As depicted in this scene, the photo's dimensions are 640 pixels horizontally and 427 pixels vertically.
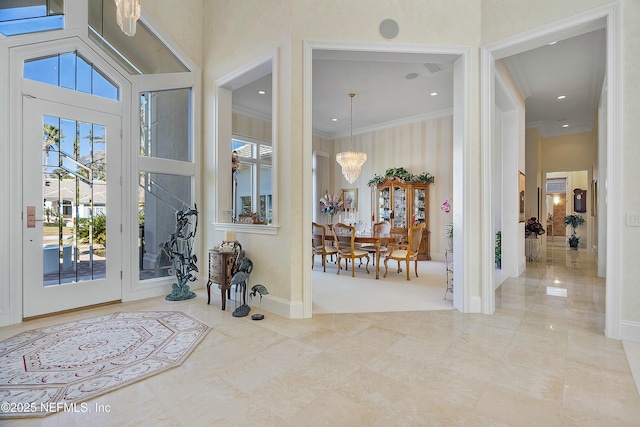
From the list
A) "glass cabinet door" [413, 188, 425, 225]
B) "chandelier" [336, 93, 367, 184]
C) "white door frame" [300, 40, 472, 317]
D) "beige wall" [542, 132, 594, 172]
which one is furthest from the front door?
"beige wall" [542, 132, 594, 172]

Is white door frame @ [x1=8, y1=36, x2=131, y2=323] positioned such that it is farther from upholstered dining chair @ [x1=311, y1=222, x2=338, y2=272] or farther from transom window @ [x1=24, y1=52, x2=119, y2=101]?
upholstered dining chair @ [x1=311, y1=222, x2=338, y2=272]

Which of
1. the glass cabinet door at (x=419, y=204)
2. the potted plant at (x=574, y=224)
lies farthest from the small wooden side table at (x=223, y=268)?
the potted plant at (x=574, y=224)

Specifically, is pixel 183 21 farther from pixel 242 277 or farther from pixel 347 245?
pixel 347 245

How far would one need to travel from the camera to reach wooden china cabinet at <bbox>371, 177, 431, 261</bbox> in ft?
25.0

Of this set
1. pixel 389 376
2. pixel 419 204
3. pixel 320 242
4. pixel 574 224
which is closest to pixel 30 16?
pixel 320 242

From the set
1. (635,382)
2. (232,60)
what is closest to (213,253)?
(232,60)

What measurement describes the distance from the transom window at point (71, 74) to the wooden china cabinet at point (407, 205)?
606cm

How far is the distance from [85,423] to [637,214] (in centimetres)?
428

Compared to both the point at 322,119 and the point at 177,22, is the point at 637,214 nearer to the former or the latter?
the point at 177,22

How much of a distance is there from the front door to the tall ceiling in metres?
2.81

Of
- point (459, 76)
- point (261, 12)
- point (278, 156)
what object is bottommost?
point (278, 156)

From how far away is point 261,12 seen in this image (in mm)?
3652

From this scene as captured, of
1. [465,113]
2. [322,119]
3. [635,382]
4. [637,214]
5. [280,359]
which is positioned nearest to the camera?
[635,382]

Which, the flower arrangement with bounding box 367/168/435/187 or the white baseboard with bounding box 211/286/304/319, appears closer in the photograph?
the white baseboard with bounding box 211/286/304/319
